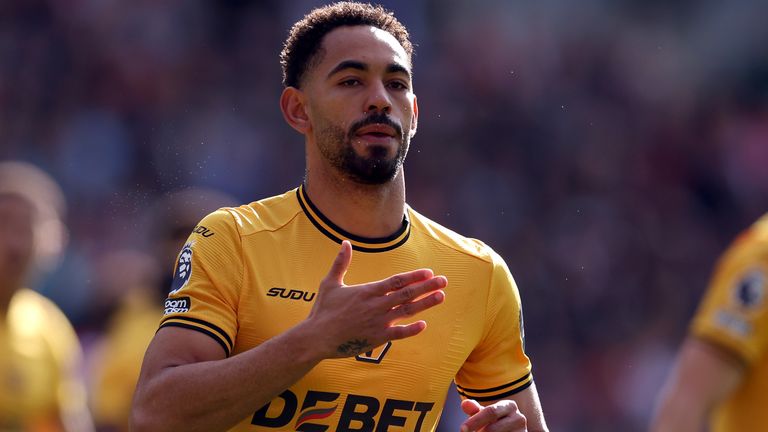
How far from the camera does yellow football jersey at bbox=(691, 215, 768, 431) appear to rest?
3.97 m

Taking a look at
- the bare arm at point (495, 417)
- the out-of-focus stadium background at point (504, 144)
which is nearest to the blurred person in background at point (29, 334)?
the bare arm at point (495, 417)

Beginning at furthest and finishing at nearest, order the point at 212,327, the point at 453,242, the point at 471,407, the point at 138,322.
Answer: the point at 138,322, the point at 453,242, the point at 471,407, the point at 212,327

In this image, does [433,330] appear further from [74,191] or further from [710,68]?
[710,68]

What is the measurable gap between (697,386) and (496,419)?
0.67 metres

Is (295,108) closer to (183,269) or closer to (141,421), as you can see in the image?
(183,269)

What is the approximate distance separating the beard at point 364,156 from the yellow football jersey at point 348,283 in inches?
8.4

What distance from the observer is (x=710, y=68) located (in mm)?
17344

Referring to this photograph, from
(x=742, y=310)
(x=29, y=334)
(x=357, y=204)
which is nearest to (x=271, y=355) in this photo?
(x=357, y=204)

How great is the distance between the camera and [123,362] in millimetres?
8031

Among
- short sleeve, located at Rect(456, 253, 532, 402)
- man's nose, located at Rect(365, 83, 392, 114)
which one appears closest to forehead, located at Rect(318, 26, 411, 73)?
man's nose, located at Rect(365, 83, 392, 114)

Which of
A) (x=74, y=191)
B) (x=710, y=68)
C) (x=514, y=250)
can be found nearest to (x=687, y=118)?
(x=710, y=68)

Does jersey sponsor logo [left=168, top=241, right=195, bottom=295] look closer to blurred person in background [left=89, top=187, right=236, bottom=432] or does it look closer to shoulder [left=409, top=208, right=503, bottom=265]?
shoulder [left=409, top=208, right=503, bottom=265]

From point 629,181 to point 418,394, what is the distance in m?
11.3

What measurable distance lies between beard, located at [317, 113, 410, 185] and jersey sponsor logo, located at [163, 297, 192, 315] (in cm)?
81
